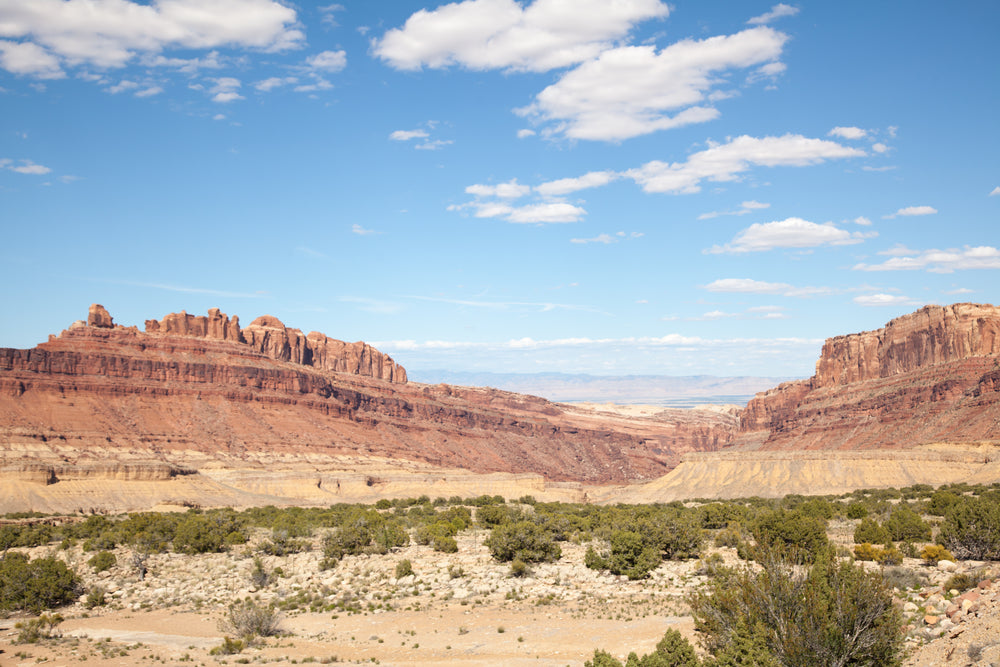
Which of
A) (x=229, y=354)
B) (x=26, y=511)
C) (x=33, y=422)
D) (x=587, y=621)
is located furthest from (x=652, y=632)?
(x=229, y=354)

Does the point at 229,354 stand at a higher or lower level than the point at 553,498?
higher

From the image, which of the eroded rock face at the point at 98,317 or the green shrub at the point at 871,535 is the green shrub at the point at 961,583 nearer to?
the green shrub at the point at 871,535

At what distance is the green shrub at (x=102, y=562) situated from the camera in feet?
122

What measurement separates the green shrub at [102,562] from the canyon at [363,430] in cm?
3284

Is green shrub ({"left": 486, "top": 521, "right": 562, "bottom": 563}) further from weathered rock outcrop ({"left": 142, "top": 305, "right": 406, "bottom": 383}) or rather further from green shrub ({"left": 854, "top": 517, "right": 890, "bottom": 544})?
weathered rock outcrop ({"left": 142, "top": 305, "right": 406, "bottom": 383})

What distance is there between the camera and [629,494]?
95562 millimetres

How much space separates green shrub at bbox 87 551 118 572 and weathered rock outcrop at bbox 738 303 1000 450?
8435 centimetres

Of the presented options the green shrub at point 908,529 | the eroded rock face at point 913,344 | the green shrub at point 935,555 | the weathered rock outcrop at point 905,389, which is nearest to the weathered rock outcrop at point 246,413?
the weathered rock outcrop at point 905,389

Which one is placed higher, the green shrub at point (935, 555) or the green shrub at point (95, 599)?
the green shrub at point (935, 555)

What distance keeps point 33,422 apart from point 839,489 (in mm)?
88644

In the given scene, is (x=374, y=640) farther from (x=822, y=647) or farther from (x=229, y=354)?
(x=229, y=354)

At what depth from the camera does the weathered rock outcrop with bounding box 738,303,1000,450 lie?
324 feet

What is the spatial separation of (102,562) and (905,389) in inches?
4425

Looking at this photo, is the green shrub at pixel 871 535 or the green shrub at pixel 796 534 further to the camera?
the green shrub at pixel 871 535
